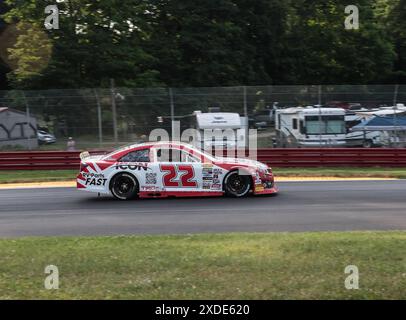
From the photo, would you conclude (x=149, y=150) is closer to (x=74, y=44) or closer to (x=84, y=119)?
(x=84, y=119)

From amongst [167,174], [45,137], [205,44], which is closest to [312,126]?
[45,137]

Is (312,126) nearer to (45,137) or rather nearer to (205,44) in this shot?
(45,137)

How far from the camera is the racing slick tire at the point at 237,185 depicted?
12.8m

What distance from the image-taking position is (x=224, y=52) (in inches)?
1678

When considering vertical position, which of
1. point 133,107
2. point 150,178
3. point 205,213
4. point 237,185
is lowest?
point 205,213

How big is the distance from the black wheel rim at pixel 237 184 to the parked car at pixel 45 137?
444 inches

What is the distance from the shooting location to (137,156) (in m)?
12.8

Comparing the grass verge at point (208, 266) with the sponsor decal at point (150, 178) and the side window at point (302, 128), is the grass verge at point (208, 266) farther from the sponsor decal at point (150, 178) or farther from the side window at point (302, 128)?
the side window at point (302, 128)

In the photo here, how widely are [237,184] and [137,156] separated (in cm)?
236

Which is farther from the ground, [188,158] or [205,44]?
[205,44]

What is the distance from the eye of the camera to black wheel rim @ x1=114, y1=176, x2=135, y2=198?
507 inches

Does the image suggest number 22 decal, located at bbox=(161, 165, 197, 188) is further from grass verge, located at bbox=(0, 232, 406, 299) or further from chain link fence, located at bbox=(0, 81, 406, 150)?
Result: chain link fence, located at bbox=(0, 81, 406, 150)

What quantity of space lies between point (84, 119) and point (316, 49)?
3200 centimetres

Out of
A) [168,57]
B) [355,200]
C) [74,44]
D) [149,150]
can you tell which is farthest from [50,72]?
[355,200]
